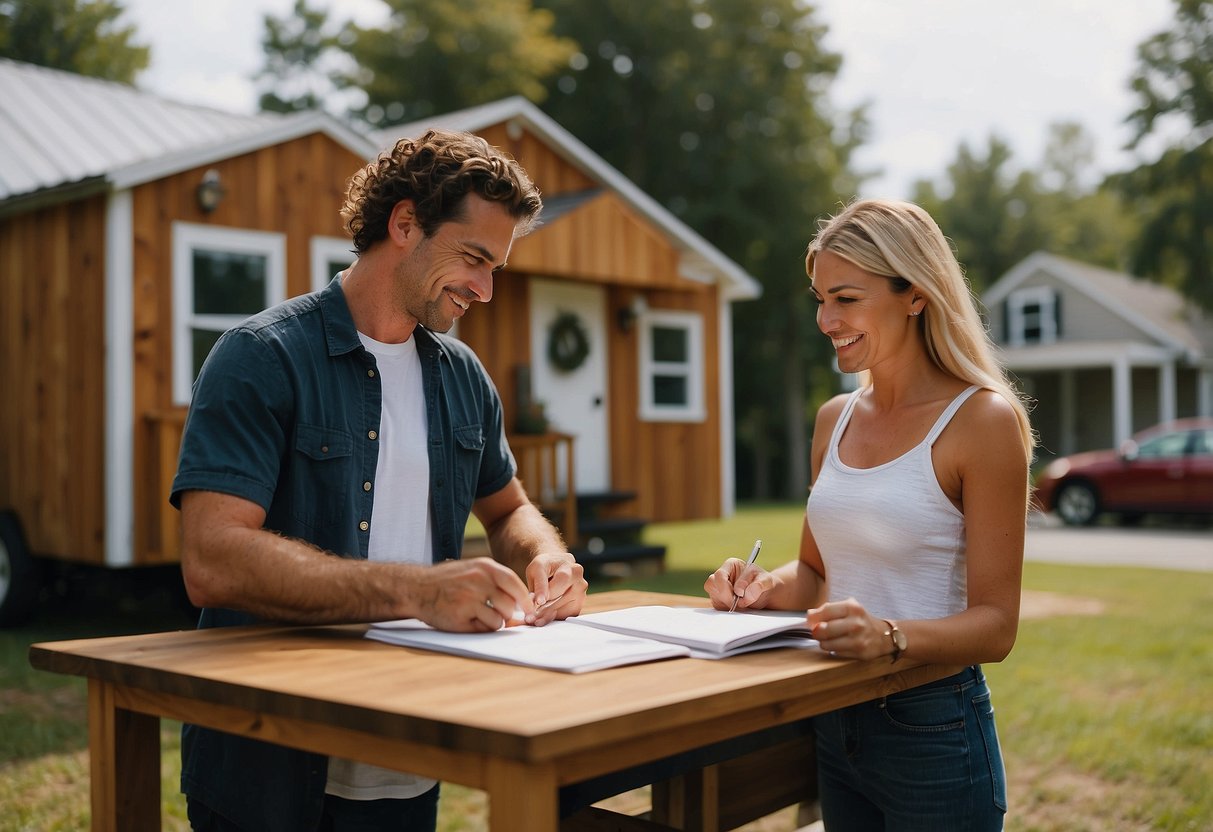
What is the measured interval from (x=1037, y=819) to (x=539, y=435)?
7.16 m

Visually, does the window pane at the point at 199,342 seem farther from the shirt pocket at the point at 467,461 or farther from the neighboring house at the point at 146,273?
the shirt pocket at the point at 467,461

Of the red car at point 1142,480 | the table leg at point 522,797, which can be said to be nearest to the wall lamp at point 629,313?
the red car at point 1142,480

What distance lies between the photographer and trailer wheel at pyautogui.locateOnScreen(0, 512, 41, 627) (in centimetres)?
794

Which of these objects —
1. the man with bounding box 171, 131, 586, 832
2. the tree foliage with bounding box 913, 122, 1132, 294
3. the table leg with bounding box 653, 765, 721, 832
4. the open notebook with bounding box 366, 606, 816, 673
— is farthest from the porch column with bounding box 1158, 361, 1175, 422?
the open notebook with bounding box 366, 606, 816, 673

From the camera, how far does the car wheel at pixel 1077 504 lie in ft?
56.0

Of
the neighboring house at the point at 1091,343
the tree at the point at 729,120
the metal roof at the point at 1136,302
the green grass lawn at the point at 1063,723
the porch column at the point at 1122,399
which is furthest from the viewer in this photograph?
the neighboring house at the point at 1091,343

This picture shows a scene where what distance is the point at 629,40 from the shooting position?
2705cm

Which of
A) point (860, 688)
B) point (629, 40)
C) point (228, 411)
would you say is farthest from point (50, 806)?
point (629, 40)

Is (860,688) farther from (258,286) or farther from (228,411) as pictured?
(258,286)

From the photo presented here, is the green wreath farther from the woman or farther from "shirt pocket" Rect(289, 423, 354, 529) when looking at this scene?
"shirt pocket" Rect(289, 423, 354, 529)

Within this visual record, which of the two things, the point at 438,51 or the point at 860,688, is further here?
the point at 438,51

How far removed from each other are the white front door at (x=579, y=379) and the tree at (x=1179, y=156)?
48.6 feet

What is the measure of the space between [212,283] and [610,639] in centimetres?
719

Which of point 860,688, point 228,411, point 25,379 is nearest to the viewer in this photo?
point 860,688
